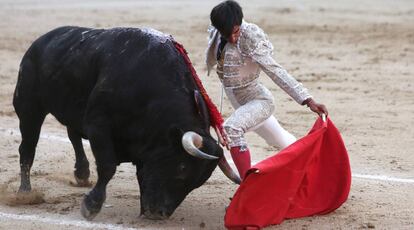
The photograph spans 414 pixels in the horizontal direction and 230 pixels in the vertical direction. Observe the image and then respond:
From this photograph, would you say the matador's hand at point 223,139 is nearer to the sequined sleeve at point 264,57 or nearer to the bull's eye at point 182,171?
the bull's eye at point 182,171

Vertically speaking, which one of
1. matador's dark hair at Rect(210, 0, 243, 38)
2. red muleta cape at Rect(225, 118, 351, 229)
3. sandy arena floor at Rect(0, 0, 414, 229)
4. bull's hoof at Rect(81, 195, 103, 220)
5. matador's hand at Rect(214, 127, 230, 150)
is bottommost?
sandy arena floor at Rect(0, 0, 414, 229)

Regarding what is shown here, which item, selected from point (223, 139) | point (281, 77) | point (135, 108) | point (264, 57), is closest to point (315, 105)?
point (281, 77)

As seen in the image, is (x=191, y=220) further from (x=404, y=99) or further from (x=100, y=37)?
(x=404, y=99)

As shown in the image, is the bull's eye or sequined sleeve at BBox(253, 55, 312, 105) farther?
sequined sleeve at BBox(253, 55, 312, 105)

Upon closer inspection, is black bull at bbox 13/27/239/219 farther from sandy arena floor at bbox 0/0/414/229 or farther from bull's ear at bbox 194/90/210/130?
sandy arena floor at bbox 0/0/414/229

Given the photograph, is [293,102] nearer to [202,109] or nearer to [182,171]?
[202,109]

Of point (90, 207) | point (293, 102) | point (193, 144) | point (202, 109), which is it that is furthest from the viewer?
point (293, 102)

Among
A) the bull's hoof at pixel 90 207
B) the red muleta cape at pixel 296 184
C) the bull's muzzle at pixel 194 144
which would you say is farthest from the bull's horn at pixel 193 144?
the bull's hoof at pixel 90 207

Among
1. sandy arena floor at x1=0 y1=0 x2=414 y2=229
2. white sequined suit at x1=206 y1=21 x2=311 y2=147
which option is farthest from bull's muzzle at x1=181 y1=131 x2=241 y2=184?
sandy arena floor at x1=0 y1=0 x2=414 y2=229

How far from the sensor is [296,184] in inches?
217

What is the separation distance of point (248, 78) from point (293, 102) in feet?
12.9

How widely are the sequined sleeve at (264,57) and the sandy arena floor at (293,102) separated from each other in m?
0.78

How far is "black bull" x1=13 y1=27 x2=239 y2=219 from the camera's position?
5266mm

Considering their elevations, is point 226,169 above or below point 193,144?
below
